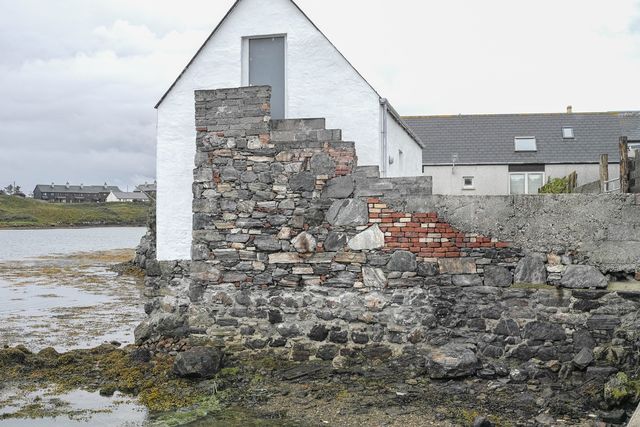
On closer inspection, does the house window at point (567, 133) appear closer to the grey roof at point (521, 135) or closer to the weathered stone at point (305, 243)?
the grey roof at point (521, 135)

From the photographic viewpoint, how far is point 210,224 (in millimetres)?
9914

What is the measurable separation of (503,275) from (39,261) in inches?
1655

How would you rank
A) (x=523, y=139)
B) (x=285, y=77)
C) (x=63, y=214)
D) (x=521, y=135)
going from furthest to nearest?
(x=63, y=214)
(x=521, y=135)
(x=523, y=139)
(x=285, y=77)

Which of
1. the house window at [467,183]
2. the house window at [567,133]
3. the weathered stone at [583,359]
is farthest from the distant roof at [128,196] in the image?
the weathered stone at [583,359]

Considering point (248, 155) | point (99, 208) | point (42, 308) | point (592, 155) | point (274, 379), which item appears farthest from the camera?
point (99, 208)

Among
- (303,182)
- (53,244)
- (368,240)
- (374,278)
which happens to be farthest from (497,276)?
(53,244)

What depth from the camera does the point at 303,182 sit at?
9547 mm

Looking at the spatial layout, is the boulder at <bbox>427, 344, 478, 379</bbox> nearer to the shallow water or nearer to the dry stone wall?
the dry stone wall

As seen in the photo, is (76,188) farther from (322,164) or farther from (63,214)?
(322,164)

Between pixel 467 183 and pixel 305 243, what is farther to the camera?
pixel 467 183

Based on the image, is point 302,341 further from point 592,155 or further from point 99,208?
point 99,208

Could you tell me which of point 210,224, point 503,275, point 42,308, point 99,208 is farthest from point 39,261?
point 99,208

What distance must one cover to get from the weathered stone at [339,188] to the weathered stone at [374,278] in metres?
1.13

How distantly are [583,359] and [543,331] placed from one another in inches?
23.1
